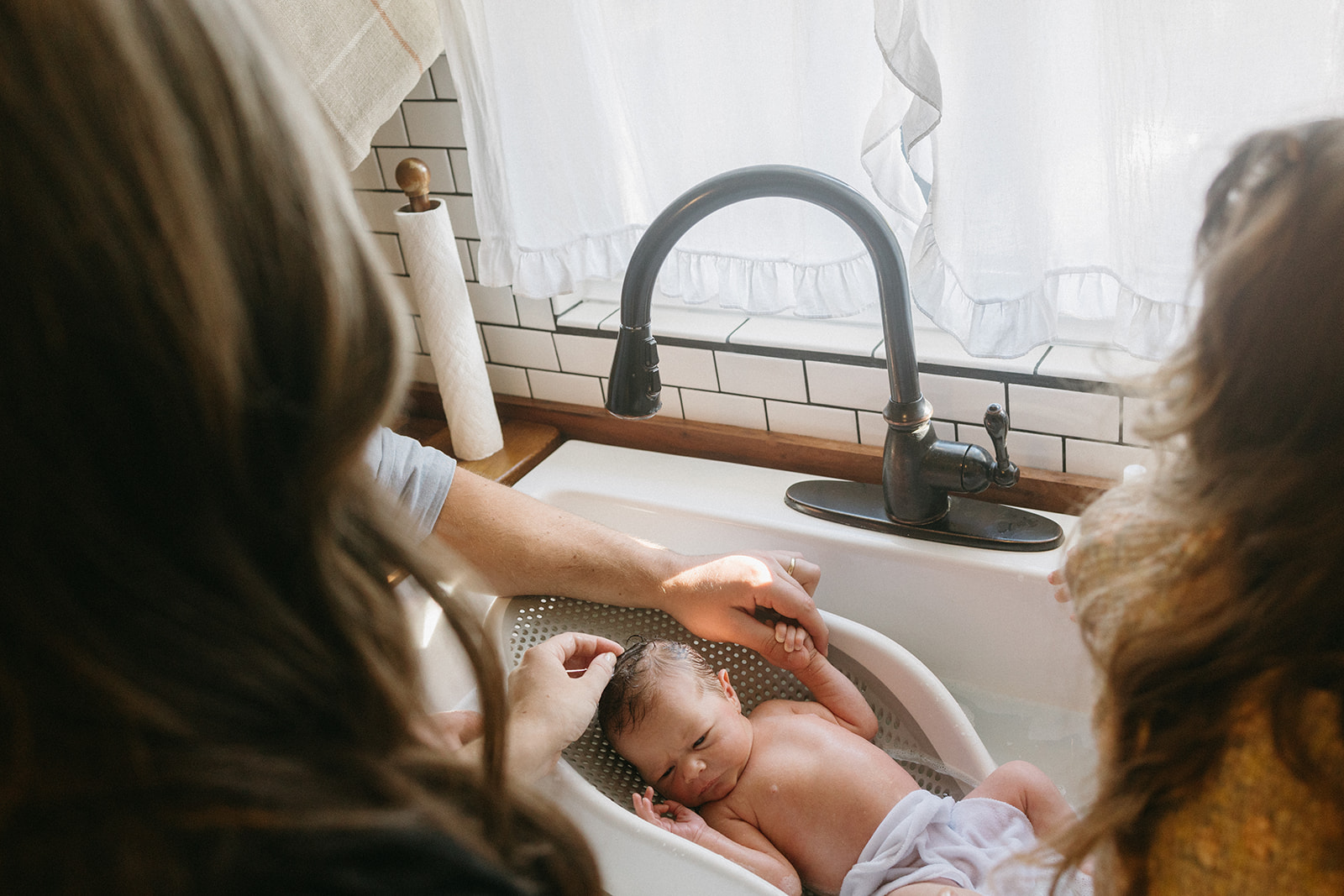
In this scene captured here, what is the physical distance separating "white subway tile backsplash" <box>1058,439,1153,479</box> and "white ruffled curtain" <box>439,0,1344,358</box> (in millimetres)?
120

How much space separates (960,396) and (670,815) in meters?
0.59

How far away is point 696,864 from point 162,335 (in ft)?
2.18

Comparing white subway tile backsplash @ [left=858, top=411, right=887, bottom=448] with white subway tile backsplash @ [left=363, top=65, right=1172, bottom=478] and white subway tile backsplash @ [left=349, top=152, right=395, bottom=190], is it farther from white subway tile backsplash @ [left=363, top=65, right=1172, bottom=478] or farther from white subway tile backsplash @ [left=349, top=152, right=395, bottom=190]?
white subway tile backsplash @ [left=349, top=152, right=395, bottom=190]

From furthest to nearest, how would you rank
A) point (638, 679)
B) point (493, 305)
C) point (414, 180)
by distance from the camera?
point (493, 305), point (414, 180), point (638, 679)

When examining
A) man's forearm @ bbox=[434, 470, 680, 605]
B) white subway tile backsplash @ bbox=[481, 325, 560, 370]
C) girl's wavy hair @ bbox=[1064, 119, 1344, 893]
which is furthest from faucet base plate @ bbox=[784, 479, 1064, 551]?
girl's wavy hair @ bbox=[1064, 119, 1344, 893]

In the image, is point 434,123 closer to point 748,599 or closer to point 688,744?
point 748,599

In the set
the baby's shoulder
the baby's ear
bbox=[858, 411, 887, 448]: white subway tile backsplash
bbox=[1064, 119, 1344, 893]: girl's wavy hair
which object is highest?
bbox=[1064, 119, 1344, 893]: girl's wavy hair

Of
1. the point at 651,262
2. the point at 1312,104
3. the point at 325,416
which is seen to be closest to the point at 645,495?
the point at 651,262

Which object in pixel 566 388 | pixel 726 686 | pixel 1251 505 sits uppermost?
pixel 1251 505

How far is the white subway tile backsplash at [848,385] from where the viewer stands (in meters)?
1.21

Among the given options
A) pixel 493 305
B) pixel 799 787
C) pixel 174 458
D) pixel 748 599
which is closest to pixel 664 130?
pixel 493 305

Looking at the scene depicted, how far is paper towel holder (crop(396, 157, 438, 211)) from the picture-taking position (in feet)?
4.01

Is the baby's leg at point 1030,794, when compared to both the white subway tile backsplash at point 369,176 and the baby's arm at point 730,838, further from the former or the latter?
the white subway tile backsplash at point 369,176

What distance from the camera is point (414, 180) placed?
122 cm
